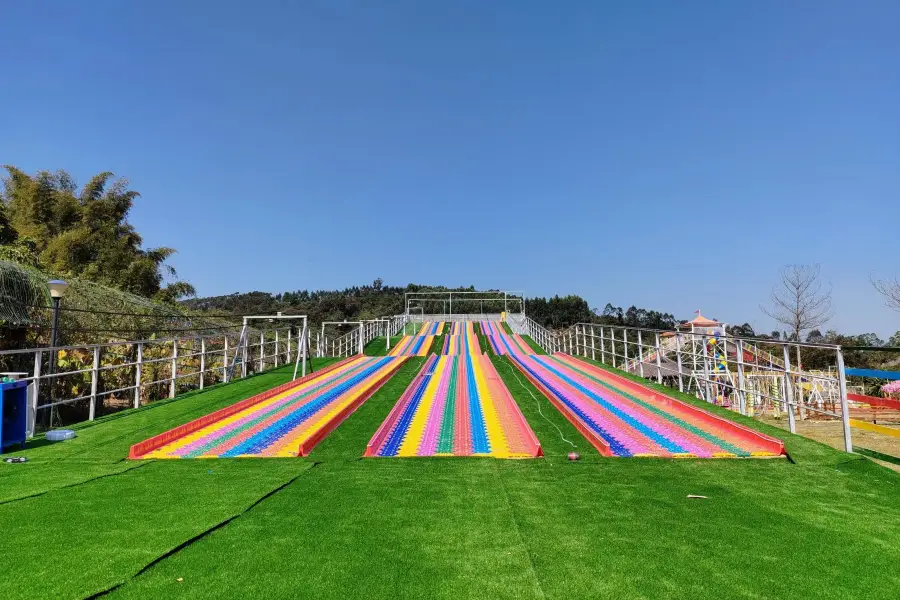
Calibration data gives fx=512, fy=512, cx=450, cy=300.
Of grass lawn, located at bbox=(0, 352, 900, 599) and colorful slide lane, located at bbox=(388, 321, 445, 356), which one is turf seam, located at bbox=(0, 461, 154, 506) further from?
colorful slide lane, located at bbox=(388, 321, 445, 356)

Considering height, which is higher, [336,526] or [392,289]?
[392,289]

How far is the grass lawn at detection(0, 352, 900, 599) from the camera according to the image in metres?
2.35

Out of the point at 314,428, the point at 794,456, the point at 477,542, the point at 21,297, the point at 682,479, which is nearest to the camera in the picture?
the point at 477,542

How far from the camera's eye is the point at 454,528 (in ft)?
9.89

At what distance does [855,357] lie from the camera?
2764 centimetres

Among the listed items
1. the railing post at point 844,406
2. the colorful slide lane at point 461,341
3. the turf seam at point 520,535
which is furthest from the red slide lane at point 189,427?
the colorful slide lane at point 461,341

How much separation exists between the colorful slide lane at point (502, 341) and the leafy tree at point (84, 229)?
55.0ft

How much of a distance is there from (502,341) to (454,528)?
22.8 metres

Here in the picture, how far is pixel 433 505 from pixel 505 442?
209 cm

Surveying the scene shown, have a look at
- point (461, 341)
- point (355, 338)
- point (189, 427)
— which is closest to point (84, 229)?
point (355, 338)

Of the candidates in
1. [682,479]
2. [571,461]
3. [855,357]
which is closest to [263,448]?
[571,461]

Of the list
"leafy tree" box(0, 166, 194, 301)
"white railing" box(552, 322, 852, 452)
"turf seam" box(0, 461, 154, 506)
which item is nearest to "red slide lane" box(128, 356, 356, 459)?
"turf seam" box(0, 461, 154, 506)

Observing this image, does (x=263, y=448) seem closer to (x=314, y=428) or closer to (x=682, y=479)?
(x=314, y=428)

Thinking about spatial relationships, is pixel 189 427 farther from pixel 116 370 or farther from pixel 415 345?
pixel 415 345
